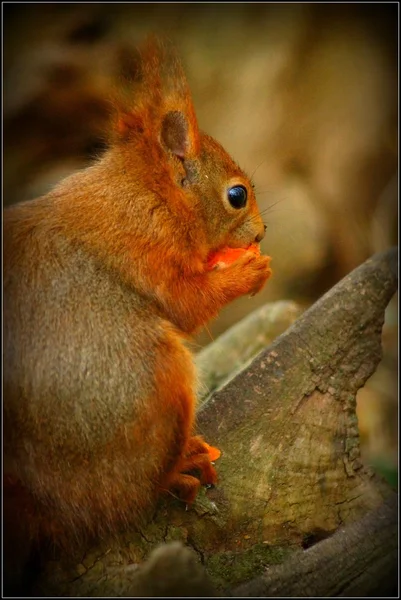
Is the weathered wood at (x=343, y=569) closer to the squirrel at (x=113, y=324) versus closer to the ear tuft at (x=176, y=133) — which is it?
the squirrel at (x=113, y=324)

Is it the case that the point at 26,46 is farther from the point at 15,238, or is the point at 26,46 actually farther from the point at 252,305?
the point at 15,238

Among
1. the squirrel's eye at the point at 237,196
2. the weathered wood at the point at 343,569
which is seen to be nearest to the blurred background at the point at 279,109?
the squirrel's eye at the point at 237,196

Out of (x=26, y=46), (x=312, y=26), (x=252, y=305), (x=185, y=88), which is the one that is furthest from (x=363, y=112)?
(x=185, y=88)

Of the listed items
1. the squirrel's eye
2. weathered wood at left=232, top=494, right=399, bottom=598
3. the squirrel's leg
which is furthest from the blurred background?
the squirrel's leg

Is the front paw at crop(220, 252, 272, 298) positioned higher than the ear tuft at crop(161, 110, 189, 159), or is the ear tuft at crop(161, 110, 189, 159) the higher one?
the ear tuft at crop(161, 110, 189, 159)

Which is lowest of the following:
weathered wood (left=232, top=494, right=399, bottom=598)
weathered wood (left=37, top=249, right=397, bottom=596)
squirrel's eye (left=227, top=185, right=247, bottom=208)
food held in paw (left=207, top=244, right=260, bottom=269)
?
weathered wood (left=232, top=494, right=399, bottom=598)

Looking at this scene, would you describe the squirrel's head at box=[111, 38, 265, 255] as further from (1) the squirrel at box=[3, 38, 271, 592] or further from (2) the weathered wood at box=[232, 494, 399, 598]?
(2) the weathered wood at box=[232, 494, 399, 598]
